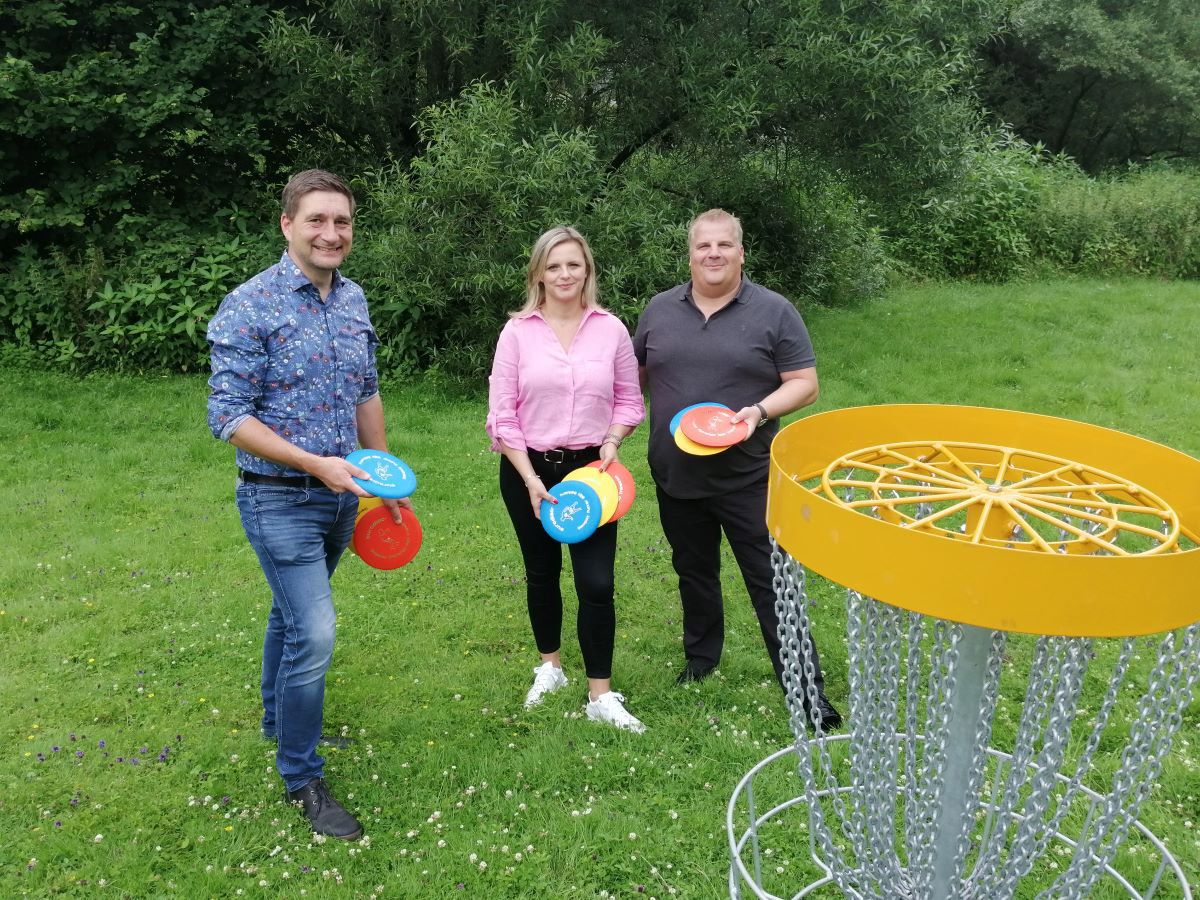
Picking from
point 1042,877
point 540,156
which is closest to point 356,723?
point 1042,877

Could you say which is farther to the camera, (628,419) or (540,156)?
(540,156)

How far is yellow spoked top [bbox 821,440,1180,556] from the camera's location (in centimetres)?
193

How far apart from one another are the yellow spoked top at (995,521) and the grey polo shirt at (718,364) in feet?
3.28

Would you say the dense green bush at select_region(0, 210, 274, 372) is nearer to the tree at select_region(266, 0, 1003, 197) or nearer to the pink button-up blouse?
the tree at select_region(266, 0, 1003, 197)

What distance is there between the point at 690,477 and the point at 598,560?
489 millimetres

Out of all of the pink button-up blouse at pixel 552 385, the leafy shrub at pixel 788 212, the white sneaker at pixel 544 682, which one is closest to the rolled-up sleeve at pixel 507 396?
the pink button-up blouse at pixel 552 385

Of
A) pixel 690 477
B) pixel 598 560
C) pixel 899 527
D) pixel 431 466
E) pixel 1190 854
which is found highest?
pixel 899 527

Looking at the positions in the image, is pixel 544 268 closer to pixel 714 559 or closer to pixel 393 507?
pixel 393 507

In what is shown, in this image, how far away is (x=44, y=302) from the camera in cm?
917

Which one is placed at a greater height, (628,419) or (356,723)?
(628,419)

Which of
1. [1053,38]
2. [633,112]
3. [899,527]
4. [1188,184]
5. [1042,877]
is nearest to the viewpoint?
[899,527]

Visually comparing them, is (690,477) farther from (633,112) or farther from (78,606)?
(633,112)

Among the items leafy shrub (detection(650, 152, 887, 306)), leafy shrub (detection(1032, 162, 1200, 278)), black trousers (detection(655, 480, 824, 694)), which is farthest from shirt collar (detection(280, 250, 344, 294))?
leafy shrub (detection(1032, 162, 1200, 278))

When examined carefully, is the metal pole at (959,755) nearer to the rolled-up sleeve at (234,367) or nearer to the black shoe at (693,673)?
the black shoe at (693,673)
